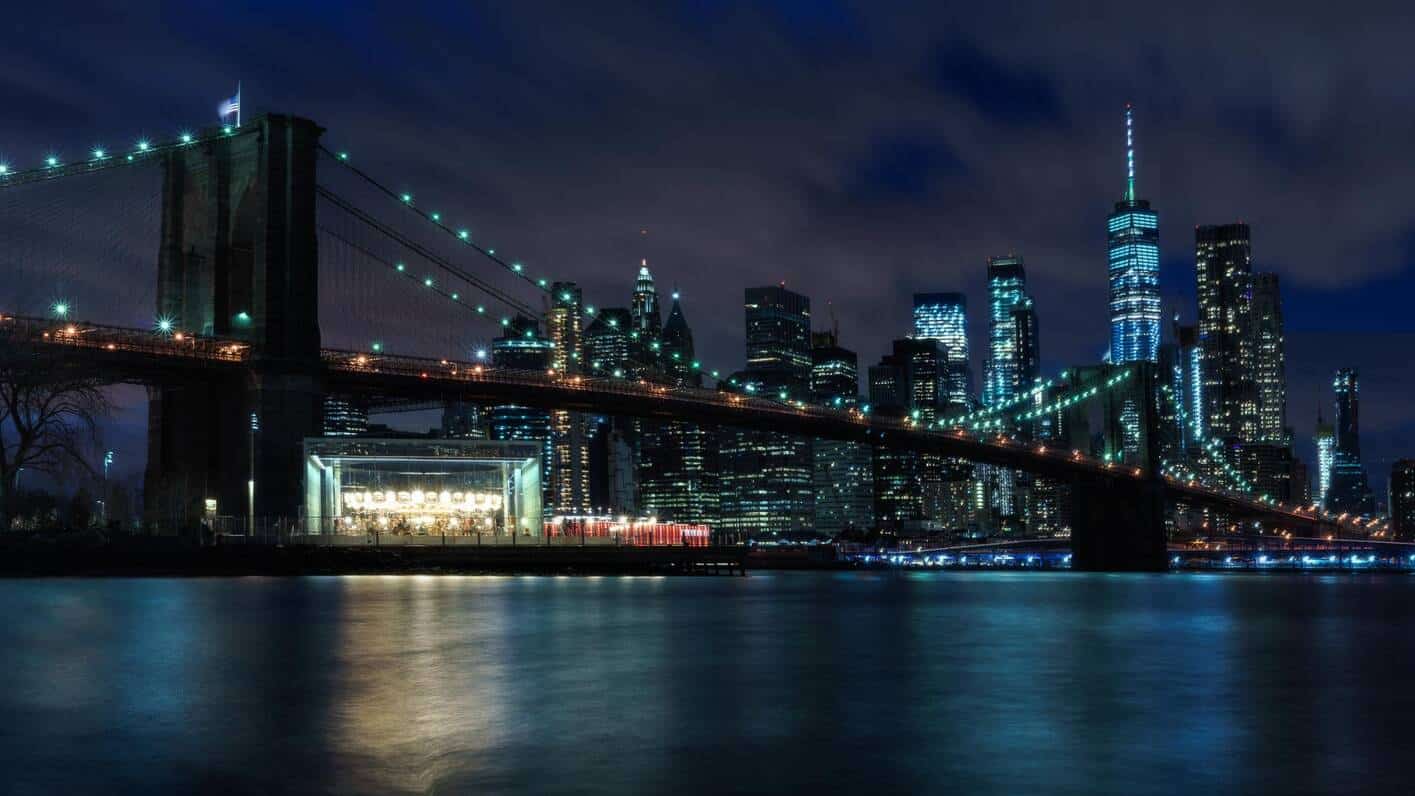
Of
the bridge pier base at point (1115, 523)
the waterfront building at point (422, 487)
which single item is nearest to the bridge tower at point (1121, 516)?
the bridge pier base at point (1115, 523)

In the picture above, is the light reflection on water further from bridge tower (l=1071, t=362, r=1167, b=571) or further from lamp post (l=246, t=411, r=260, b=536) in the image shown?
bridge tower (l=1071, t=362, r=1167, b=571)

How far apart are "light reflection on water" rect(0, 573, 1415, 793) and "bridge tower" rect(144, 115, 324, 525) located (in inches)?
1190

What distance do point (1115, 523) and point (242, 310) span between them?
195 ft

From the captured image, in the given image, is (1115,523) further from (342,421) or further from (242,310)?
(242,310)

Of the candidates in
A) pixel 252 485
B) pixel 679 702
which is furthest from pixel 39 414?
pixel 679 702

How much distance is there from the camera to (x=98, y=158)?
62156mm

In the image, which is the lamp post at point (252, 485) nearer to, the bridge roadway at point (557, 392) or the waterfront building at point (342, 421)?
the bridge roadway at point (557, 392)

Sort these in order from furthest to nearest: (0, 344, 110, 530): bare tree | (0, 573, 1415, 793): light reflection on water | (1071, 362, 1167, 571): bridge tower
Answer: (1071, 362, 1167, 571): bridge tower, (0, 344, 110, 530): bare tree, (0, 573, 1415, 793): light reflection on water

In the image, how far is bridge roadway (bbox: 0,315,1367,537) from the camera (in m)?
57.2

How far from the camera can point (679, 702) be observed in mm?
15062

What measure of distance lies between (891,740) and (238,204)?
2266 inches

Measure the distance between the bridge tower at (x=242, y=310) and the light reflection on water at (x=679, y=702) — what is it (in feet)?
99.1

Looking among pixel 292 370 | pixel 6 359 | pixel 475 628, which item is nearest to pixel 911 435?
pixel 292 370

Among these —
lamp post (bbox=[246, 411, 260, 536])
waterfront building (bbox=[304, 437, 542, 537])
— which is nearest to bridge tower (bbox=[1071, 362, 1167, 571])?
waterfront building (bbox=[304, 437, 542, 537])
